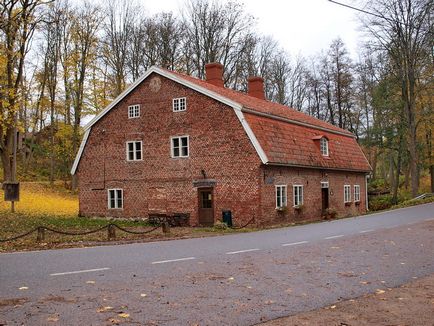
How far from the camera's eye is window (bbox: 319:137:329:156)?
29048 mm

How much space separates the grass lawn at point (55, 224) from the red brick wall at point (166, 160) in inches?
71.8

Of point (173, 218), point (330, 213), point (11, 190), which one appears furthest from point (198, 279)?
point (330, 213)

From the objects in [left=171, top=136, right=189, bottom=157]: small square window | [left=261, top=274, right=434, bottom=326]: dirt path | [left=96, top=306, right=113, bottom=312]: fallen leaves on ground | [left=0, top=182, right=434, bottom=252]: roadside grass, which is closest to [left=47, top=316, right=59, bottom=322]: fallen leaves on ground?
[left=96, top=306, right=113, bottom=312]: fallen leaves on ground

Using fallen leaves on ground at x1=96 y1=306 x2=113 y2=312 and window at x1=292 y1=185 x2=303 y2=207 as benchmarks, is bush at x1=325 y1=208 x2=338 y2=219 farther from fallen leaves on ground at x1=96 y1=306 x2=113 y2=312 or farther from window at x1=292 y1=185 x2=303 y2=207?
fallen leaves on ground at x1=96 y1=306 x2=113 y2=312

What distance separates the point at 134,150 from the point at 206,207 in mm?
5771

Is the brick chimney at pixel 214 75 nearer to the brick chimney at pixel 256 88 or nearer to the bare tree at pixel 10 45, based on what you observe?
the brick chimney at pixel 256 88

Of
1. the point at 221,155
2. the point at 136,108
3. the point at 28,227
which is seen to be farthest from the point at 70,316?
the point at 136,108

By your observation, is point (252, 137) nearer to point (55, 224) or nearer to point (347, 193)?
point (55, 224)

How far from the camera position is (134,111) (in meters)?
27.6

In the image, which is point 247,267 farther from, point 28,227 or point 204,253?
point 28,227

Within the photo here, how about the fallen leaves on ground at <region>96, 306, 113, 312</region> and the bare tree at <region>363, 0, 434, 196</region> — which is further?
the bare tree at <region>363, 0, 434, 196</region>

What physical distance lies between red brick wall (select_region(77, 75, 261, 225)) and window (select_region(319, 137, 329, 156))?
7428 mm

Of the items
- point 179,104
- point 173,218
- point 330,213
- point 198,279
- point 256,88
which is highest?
point 256,88

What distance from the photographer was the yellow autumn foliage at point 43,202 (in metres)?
29.8
